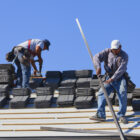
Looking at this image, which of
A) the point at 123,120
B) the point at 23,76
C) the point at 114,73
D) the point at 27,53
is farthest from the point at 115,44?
the point at 27,53

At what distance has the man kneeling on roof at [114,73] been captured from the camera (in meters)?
→ 8.16

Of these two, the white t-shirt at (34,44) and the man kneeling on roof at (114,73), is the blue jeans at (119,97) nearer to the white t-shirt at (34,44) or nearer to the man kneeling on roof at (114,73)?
the man kneeling on roof at (114,73)

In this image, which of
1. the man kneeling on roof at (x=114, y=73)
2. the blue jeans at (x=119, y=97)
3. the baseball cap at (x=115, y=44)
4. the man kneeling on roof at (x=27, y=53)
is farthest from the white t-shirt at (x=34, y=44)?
the baseball cap at (x=115, y=44)

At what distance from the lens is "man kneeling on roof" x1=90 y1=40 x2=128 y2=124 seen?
816cm

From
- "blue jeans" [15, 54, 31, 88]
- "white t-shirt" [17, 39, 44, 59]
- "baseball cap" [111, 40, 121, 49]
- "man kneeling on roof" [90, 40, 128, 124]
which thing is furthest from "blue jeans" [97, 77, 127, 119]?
"white t-shirt" [17, 39, 44, 59]

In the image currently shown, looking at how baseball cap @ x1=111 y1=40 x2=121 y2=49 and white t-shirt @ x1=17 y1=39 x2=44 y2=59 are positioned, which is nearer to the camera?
baseball cap @ x1=111 y1=40 x2=121 y2=49

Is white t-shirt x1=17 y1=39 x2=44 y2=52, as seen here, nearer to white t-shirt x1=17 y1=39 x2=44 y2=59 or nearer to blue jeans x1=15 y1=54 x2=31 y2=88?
white t-shirt x1=17 y1=39 x2=44 y2=59

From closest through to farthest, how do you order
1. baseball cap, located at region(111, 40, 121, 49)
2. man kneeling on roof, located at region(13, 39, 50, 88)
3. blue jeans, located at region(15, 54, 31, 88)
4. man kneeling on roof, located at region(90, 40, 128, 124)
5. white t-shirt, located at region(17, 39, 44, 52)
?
baseball cap, located at region(111, 40, 121, 49)
man kneeling on roof, located at region(90, 40, 128, 124)
blue jeans, located at region(15, 54, 31, 88)
man kneeling on roof, located at region(13, 39, 50, 88)
white t-shirt, located at region(17, 39, 44, 52)

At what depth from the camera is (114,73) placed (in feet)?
27.3

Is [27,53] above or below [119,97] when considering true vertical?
above

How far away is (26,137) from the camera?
7.60m

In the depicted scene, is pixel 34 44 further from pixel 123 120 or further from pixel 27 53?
pixel 123 120

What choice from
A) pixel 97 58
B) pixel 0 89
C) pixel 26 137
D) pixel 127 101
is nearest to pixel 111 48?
pixel 97 58

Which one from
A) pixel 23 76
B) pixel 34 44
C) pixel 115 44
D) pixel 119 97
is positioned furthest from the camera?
pixel 34 44
